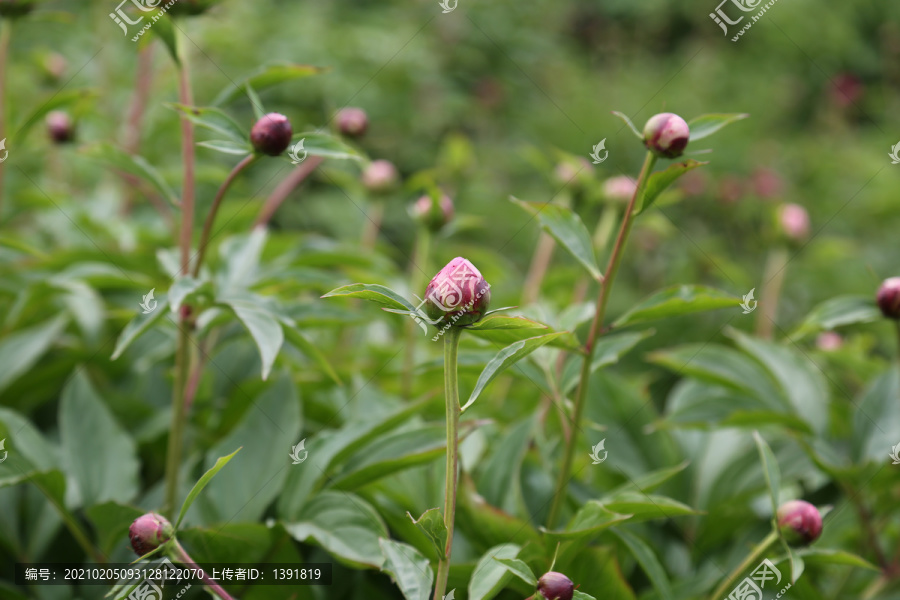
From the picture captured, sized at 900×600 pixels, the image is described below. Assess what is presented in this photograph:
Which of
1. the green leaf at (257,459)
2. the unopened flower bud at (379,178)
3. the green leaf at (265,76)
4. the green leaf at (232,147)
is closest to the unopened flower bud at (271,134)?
the green leaf at (232,147)

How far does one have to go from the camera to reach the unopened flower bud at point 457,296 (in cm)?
61

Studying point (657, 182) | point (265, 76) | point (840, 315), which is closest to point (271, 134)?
point (265, 76)

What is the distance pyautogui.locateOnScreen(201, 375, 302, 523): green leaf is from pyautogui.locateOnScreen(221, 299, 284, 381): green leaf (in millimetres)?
170

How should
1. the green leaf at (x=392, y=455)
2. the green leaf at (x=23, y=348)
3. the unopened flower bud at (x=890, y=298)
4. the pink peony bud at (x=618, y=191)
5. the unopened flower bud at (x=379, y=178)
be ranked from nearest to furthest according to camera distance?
the green leaf at (x=392, y=455)
the unopened flower bud at (x=890, y=298)
the green leaf at (x=23, y=348)
the pink peony bud at (x=618, y=191)
the unopened flower bud at (x=379, y=178)

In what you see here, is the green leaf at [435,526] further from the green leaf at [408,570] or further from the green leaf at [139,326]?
the green leaf at [139,326]

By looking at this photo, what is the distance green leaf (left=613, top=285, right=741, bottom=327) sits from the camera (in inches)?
30.5

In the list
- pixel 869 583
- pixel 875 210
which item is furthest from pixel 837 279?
pixel 869 583

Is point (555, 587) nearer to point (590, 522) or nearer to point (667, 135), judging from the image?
point (590, 522)

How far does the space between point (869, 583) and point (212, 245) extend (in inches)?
47.1

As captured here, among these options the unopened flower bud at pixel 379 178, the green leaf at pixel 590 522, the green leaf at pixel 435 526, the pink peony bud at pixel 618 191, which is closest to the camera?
the green leaf at pixel 435 526

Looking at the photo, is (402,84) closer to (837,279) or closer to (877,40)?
(837,279)

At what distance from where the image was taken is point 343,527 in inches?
31.8

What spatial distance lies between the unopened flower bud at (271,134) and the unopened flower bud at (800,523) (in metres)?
0.61

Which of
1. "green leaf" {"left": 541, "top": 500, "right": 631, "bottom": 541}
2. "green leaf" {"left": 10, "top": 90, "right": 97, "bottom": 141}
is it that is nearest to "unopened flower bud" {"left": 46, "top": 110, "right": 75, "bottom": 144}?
"green leaf" {"left": 10, "top": 90, "right": 97, "bottom": 141}
